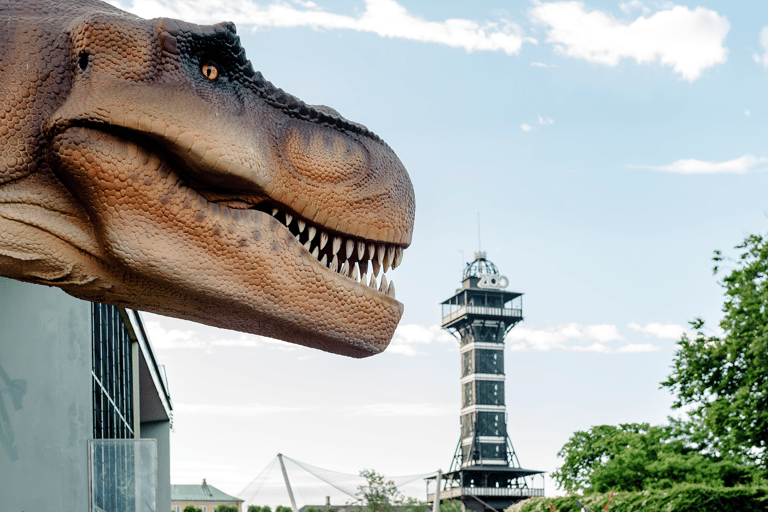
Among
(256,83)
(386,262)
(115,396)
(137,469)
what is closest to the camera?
(256,83)

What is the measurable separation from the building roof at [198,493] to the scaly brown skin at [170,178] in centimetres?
11089

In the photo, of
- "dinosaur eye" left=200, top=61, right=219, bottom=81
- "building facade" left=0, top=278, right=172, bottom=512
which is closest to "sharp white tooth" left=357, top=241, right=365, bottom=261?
"dinosaur eye" left=200, top=61, right=219, bottom=81

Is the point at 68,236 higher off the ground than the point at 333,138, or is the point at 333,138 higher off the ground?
the point at 333,138

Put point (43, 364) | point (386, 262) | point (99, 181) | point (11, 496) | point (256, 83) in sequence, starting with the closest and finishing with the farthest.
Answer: point (99, 181) → point (256, 83) → point (386, 262) → point (11, 496) → point (43, 364)

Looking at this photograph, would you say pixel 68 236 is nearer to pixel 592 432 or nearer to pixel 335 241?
pixel 335 241

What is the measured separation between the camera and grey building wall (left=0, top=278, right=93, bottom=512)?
705cm

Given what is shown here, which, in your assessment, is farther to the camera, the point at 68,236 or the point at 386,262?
the point at 386,262

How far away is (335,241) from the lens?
2377 mm

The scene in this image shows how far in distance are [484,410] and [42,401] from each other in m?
71.5

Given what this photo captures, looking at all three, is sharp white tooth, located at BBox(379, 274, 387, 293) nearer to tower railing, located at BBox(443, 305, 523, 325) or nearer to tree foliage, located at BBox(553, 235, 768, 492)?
tree foliage, located at BBox(553, 235, 768, 492)

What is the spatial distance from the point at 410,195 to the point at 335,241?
11.4 inches

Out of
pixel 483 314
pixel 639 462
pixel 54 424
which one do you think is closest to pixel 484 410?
pixel 483 314

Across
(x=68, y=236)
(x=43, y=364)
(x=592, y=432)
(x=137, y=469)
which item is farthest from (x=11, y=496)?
(x=592, y=432)

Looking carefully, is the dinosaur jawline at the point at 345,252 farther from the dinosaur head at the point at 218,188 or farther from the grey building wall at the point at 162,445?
the grey building wall at the point at 162,445
